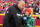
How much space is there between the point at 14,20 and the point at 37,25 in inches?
95.4

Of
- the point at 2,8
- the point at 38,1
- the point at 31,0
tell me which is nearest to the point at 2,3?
the point at 2,8

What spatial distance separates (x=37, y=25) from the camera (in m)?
3.76

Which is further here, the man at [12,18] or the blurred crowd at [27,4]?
the blurred crowd at [27,4]

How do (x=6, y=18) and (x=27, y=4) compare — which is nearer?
(x=6, y=18)

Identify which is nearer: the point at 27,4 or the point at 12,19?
the point at 12,19

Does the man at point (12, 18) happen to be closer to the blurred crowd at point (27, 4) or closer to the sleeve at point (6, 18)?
the sleeve at point (6, 18)

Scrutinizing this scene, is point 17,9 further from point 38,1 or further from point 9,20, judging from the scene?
point 38,1

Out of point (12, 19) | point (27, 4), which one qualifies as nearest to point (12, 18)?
point (12, 19)

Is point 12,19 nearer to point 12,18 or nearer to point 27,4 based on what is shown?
point 12,18

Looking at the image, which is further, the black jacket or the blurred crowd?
the blurred crowd

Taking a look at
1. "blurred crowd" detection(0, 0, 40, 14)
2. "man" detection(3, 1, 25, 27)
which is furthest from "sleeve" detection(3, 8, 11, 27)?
"blurred crowd" detection(0, 0, 40, 14)

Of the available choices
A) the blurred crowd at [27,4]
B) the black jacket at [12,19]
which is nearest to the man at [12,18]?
the black jacket at [12,19]

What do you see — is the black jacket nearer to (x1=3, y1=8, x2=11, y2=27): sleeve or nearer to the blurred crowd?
(x1=3, y1=8, x2=11, y2=27): sleeve

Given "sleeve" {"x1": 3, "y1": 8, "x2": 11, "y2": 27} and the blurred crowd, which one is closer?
"sleeve" {"x1": 3, "y1": 8, "x2": 11, "y2": 27}
